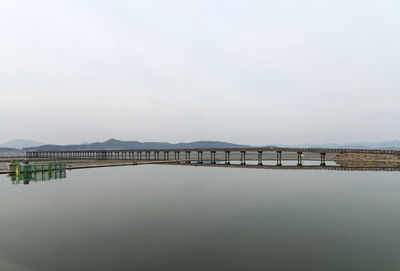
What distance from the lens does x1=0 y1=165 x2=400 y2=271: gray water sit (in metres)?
13.5

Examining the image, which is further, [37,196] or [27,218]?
[37,196]

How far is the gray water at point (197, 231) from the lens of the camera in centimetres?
1350

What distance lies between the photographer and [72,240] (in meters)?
16.5

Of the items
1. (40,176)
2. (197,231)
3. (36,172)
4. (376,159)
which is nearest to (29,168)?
(36,172)

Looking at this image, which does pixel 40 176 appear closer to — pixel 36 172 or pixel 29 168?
pixel 36 172

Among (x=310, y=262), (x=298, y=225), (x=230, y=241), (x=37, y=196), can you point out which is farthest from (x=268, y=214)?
(x=37, y=196)

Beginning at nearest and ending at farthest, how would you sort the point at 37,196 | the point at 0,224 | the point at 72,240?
the point at 72,240
the point at 0,224
the point at 37,196

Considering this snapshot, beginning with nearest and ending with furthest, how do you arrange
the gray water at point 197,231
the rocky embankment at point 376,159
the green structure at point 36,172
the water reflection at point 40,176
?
the gray water at point 197,231, the water reflection at point 40,176, the green structure at point 36,172, the rocky embankment at point 376,159

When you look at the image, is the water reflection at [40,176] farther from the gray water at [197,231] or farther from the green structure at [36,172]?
the gray water at [197,231]

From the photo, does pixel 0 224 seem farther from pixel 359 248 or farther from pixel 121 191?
pixel 359 248

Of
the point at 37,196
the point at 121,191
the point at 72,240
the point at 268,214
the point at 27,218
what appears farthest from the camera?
the point at 121,191

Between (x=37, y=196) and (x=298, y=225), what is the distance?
113 feet

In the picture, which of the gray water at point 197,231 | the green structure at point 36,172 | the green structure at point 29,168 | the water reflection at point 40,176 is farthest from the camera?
the green structure at point 29,168

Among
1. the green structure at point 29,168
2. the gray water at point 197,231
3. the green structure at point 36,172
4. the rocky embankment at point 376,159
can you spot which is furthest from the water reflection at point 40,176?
the rocky embankment at point 376,159
